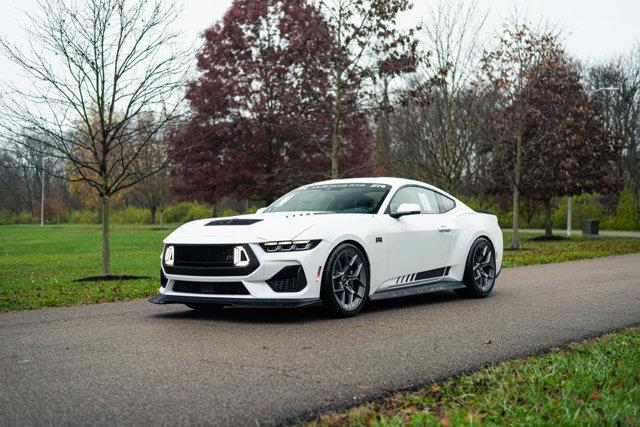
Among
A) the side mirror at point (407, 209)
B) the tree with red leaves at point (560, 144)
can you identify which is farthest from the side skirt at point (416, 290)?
the tree with red leaves at point (560, 144)

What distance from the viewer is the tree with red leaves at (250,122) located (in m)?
23.6

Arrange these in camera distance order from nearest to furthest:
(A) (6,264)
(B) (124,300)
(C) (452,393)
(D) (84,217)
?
(C) (452,393) < (B) (124,300) < (A) (6,264) < (D) (84,217)

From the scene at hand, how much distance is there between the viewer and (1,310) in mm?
9398

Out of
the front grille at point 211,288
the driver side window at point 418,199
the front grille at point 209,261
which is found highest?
the driver side window at point 418,199

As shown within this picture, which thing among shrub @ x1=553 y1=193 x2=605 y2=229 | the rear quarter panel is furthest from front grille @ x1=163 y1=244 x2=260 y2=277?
shrub @ x1=553 y1=193 x2=605 y2=229

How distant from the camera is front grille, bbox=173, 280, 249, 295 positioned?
24.8 ft

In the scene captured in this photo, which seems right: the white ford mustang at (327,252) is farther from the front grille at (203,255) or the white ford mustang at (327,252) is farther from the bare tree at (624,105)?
the bare tree at (624,105)

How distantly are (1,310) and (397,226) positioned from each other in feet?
16.3

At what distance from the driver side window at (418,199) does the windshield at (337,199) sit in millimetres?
174

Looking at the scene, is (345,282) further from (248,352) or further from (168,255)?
(248,352)

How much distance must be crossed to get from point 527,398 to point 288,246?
11.6 feet

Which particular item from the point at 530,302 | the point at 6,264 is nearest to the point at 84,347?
the point at 530,302

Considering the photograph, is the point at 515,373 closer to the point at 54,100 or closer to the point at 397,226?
the point at 397,226

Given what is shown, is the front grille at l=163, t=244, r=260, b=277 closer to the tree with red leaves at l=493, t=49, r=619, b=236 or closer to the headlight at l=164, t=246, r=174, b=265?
the headlight at l=164, t=246, r=174, b=265
